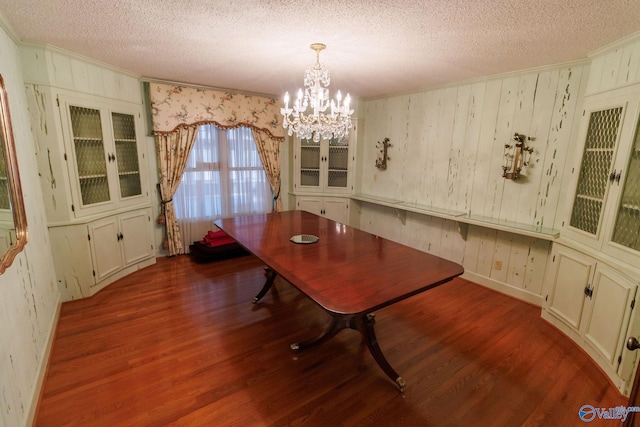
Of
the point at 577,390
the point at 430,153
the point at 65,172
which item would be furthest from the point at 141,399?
the point at 430,153

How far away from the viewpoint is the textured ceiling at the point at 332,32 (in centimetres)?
168

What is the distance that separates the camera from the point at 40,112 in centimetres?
251

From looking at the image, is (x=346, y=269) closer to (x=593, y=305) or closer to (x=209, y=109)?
(x=593, y=305)

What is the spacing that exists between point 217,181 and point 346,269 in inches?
116

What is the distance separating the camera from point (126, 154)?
3.36 m

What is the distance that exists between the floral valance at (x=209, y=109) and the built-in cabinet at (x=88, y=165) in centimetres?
22

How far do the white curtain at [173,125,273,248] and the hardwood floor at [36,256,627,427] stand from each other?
1367 mm

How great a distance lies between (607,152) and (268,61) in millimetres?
2835

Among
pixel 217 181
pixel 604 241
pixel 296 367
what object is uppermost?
pixel 217 181

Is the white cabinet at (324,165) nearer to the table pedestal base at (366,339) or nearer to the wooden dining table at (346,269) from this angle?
the wooden dining table at (346,269)

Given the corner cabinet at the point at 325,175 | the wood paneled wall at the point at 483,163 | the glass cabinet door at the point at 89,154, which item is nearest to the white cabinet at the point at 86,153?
the glass cabinet door at the point at 89,154

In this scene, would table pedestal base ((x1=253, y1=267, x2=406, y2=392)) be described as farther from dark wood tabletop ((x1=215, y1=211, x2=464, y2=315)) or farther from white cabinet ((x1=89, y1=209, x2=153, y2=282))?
white cabinet ((x1=89, y1=209, x2=153, y2=282))

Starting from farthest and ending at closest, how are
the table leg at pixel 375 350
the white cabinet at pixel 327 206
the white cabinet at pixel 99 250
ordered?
the white cabinet at pixel 327 206 → the white cabinet at pixel 99 250 → the table leg at pixel 375 350

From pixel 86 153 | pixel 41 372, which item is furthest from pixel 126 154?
pixel 41 372
